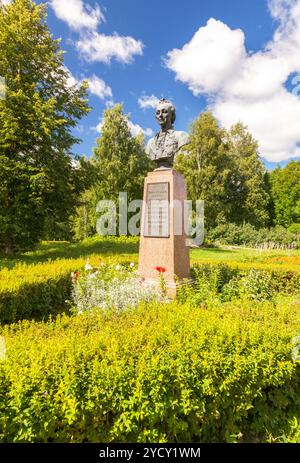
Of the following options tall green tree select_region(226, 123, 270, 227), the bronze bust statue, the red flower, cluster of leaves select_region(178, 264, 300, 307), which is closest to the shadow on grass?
the red flower

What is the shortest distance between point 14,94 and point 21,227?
5985mm

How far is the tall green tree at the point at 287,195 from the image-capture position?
3803cm

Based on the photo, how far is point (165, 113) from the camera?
751 cm

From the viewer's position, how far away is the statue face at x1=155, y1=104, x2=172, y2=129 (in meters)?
7.51

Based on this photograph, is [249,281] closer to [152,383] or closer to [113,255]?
[113,255]

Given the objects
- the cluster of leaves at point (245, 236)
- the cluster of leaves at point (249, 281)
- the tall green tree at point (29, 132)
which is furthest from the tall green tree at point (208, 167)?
the cluster of leaves at point (249, 281)

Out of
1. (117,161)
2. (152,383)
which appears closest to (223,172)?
(117,161)

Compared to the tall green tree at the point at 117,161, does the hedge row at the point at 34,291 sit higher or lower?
lower

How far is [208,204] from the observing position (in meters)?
27.7

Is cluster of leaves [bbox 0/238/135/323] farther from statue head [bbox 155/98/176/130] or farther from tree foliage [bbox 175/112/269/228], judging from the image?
tree foliage [bbox 175/112/269/228]

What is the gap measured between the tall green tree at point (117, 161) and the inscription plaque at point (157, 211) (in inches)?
703

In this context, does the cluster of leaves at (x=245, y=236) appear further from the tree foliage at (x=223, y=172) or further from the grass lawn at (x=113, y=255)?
Result: the grass lawn at (x=113, y=255)

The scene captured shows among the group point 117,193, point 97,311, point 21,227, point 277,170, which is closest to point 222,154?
point 117,193

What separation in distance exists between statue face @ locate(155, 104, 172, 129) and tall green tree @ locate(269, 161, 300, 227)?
1354 inches
